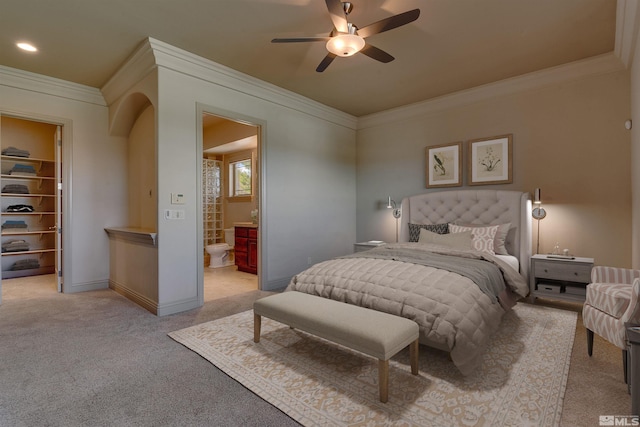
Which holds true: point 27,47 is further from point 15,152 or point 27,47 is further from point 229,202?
point 229,202

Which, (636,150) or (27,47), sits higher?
(27,47)

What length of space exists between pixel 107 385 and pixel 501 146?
5082 mm

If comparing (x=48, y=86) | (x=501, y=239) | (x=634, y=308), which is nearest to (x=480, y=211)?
(x=501, y=239)

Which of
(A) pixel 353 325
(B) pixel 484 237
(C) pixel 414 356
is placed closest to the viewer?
(A) pixel 353 325

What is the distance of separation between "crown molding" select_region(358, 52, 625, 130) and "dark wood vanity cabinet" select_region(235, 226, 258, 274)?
3.12 metres

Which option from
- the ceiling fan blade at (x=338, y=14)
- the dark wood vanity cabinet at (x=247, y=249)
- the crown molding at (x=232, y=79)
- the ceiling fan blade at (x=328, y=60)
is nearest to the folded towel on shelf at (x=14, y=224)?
the dark wood vanity cabinet at (x=247, y=249)

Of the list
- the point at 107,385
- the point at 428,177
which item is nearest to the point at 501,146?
the point at 428,177

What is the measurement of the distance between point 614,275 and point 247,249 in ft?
16.7

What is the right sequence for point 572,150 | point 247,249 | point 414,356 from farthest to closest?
point 247,249
point 572,150
point 414,356

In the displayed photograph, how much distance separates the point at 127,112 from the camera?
4.44m

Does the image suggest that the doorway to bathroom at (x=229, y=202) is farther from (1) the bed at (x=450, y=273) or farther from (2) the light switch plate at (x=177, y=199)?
(1) the bed at (x=450, y=273)

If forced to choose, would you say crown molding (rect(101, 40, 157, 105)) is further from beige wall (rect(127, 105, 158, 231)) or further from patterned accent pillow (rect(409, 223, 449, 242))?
patterned accent pillow (rect(409, 223, 449, 242))

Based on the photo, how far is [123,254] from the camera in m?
4.30

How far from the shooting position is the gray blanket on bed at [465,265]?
2.66 metres
